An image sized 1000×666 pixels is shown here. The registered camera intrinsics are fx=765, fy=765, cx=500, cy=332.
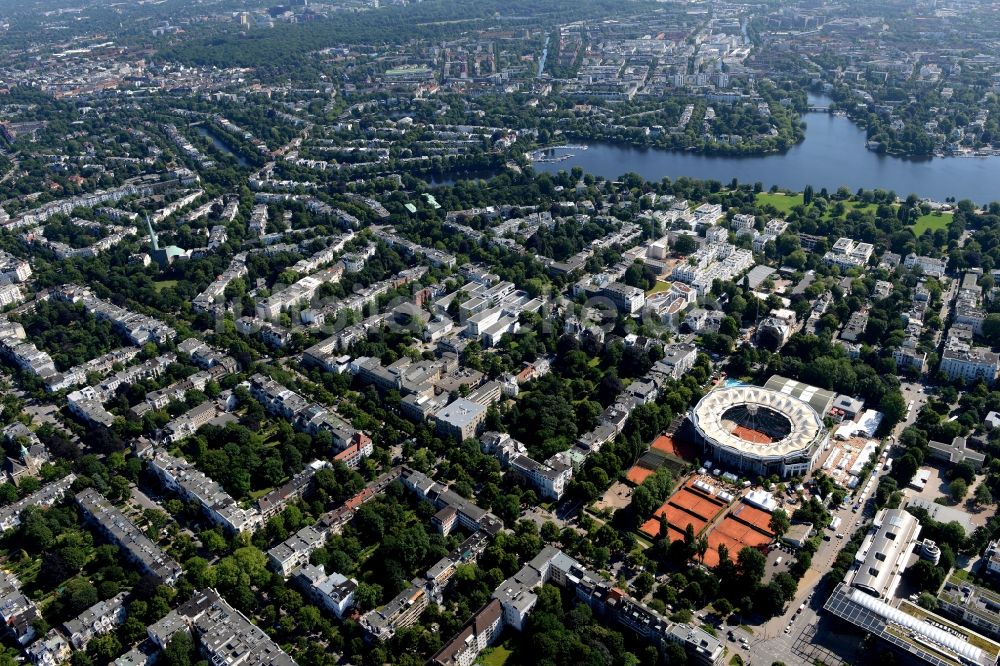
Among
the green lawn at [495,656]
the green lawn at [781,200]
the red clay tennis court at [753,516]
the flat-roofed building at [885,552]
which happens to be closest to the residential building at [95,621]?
the green lawn at [495,656]

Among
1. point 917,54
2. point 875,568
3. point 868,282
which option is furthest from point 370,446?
point 917,54

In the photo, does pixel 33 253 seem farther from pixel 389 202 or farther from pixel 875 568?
pixel 875 568

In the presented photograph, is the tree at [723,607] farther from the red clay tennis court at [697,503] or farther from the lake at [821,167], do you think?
the lake at [821,167]

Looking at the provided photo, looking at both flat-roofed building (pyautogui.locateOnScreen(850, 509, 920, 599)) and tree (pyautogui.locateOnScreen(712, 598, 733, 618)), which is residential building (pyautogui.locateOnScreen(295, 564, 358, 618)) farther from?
flat-roofed building (pyautogui.locateOnScreen(850, 509, 920, 599))

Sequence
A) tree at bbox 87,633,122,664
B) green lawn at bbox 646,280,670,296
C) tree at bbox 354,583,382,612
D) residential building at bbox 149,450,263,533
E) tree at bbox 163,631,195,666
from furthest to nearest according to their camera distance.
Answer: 1. green lawn at bbox 646,280,670,296
2. residential building at bbox 149,450,263,533
3. tree at bbox 354,583,382,612
4. tree at bbox 87,633,122,664
5. tree at bbox 163,631,195,666

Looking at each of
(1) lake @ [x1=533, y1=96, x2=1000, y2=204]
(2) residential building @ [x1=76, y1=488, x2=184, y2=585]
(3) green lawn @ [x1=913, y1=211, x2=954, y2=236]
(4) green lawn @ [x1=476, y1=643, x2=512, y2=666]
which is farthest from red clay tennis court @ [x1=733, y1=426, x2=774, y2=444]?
(1) lake @ [x1=533, y1=96, x2=1000, y2=204]

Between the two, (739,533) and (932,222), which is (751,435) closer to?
(739,533)
